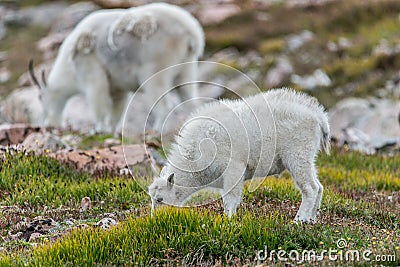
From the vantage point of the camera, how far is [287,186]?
348 inches

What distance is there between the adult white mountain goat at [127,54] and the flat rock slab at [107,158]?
11.0 ft

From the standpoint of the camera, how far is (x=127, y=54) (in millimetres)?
13289

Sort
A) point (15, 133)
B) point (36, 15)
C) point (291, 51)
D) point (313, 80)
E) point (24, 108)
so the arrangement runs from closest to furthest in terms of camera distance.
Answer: point (15, 133) → point (24, 108) → point (313, 80) → point (291, 51) → point (36, 15)

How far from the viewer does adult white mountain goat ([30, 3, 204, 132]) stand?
13.1m

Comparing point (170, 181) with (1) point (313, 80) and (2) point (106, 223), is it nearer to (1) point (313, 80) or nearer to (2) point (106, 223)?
(2) point (106, 223)

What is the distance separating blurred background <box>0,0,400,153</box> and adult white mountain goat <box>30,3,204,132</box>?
6.38 feet

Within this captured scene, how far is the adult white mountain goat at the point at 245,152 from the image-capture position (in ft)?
22.9

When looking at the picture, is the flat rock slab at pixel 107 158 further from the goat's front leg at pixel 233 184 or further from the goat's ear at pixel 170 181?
the goat's front leg at pixel 233 184

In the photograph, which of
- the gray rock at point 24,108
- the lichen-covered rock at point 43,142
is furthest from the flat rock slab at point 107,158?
the gray rock at point 24,108

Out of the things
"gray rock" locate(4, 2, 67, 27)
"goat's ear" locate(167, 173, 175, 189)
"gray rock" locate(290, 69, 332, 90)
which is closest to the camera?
"goat's ear" locate(167, 173, 175, 189)

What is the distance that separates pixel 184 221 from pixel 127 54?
7.24m

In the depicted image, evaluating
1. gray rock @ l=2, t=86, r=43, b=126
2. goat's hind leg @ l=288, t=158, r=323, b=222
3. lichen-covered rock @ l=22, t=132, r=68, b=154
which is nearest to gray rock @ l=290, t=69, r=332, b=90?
gray rock @ l=2, t=86, r=43, b=126

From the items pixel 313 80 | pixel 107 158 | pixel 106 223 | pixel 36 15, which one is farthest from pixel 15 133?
pixel 36 15

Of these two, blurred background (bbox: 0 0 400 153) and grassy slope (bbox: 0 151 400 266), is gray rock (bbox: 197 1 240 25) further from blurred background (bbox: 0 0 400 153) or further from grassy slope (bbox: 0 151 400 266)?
grassy slope (bbox: 0 151 400 266)
